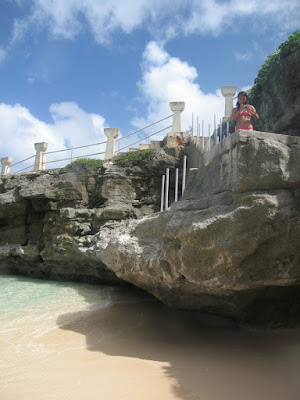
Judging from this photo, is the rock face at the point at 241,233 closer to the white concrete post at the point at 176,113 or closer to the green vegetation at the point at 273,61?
the green vegetation at the point at 273,61

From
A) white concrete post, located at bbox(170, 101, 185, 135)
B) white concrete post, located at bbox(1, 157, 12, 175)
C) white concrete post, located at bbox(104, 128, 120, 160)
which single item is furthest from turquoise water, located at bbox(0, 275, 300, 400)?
white concrete post, located at bbox(1, 157, 12, 175)

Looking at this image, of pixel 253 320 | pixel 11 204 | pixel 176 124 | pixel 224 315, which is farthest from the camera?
pixel 176 124

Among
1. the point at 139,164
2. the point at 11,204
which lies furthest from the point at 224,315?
the point at 11,204

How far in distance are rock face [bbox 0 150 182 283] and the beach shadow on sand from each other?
359 cm

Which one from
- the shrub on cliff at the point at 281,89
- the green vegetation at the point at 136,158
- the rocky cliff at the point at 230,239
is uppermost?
the shrub on cliff at the point at 281,89

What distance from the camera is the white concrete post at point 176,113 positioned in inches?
509

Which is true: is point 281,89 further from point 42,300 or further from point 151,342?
point 42,300

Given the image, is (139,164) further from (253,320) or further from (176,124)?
(253,320)

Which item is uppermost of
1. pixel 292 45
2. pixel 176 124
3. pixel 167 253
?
pixel 292 45

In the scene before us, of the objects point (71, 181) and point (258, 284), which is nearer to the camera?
point (258, 284)

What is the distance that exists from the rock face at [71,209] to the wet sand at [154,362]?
4.45 metres

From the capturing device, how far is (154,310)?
7043 mm

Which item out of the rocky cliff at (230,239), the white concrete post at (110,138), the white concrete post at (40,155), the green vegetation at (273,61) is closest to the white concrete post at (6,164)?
the white concrete post at (40,155)

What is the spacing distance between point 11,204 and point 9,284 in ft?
10.8
